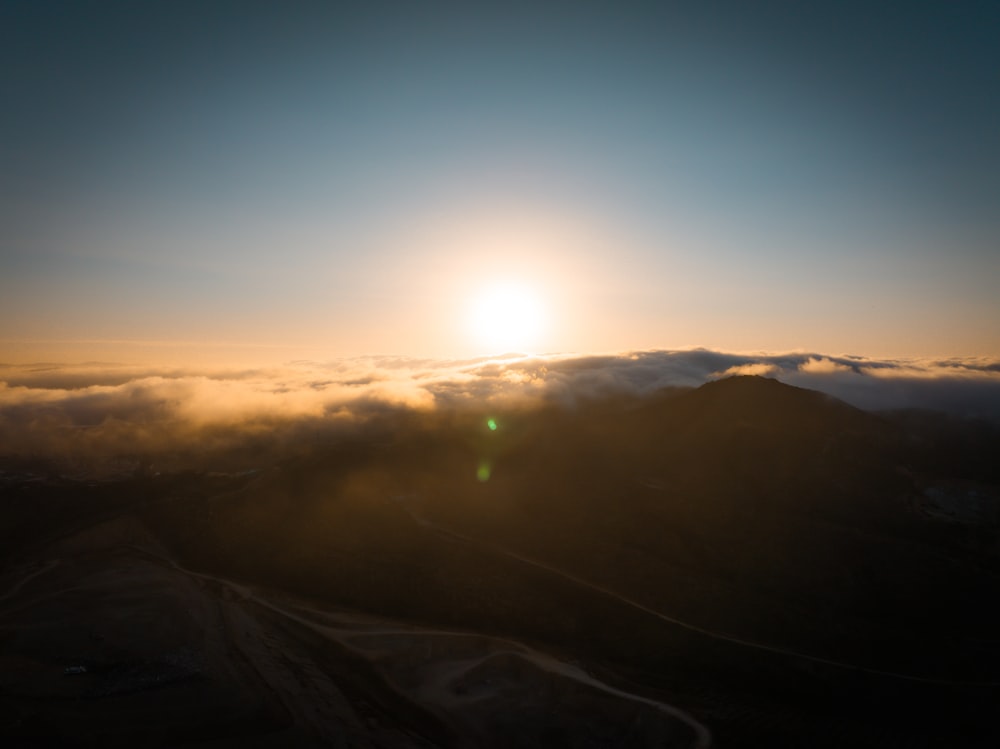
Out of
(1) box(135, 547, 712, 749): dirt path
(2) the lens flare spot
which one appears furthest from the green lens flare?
(1) box(135, 547, 712, 749): dirt path

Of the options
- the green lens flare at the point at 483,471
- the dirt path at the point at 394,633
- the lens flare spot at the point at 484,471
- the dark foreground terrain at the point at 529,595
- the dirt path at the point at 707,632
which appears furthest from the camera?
the green lens flare at the point at 483,471

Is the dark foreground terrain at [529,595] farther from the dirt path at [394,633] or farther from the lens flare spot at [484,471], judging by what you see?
the lens flare spot at [484,471]

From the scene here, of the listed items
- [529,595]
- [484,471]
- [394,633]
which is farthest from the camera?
[484,471]

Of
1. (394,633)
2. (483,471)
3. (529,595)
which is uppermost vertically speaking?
(483,471)

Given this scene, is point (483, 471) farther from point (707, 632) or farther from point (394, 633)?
point (707, 632)

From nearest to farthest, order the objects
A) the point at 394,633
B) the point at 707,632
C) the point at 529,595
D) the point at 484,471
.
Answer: the point at 394,633 < the point at 707,632 < the point at 529,595 < the point at 484,471

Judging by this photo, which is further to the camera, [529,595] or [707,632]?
[529,595]

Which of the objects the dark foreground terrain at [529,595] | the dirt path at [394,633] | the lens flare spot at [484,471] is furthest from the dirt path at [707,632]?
the lens flare spot at [484,471]

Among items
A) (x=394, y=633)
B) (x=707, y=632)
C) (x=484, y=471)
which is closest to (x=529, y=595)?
(x=394, y=633)

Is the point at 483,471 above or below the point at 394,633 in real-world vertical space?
above
